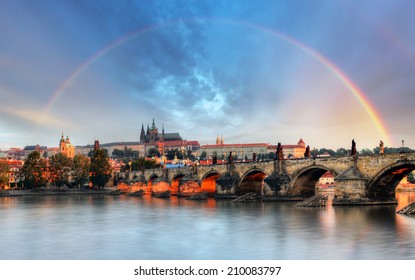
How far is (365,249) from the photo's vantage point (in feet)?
71.8

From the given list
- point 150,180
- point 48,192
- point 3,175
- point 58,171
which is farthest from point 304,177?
point 58,171

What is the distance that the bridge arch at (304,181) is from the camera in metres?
50.0

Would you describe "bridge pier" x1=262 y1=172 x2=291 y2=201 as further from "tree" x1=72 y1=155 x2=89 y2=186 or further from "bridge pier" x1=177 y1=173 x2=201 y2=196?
"tree" x1=72 y1=155 x2=89 y2=186

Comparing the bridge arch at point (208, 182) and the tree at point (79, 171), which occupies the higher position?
the tree at point (79, 171)

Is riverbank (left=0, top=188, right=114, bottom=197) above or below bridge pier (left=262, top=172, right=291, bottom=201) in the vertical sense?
below

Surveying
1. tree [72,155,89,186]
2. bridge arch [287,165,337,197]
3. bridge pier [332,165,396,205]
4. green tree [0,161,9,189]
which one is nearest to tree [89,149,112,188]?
tree [72,155,89,186]

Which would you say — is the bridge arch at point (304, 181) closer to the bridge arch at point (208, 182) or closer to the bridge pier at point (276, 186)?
the bridge pier at point (276, 186)

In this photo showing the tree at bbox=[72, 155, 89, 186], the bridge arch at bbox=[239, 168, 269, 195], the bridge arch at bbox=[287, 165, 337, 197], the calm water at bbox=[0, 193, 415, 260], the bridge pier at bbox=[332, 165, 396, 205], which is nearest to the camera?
the calm water at bbox=[0, 193, 415, 260]

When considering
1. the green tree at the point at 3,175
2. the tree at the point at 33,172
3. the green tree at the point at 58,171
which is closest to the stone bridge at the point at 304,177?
the tree at the point at 33,172

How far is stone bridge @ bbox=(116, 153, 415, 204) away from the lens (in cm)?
4056

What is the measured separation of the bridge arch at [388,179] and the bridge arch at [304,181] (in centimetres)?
742
